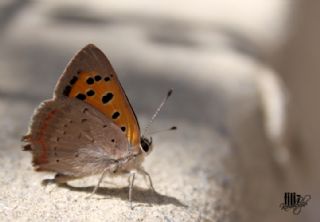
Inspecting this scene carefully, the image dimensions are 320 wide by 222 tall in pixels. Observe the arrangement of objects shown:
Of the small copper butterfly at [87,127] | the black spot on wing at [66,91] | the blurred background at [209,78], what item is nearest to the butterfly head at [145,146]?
the small copper butterfly at [87,127]

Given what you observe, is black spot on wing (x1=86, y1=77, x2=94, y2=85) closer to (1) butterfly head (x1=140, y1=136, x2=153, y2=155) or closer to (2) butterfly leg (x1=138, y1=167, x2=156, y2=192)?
(1) butterfly head (x1=140, y1=136, x2=153, y2=155)

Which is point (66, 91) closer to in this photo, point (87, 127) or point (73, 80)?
point (73, 80)

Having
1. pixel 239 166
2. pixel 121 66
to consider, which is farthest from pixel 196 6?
pixel 239 166

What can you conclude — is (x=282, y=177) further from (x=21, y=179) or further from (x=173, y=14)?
(x=173, y=14)

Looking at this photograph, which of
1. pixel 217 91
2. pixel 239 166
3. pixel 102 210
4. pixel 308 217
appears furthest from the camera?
pixel 308 217

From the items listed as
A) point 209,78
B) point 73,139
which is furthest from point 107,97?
point 209,78

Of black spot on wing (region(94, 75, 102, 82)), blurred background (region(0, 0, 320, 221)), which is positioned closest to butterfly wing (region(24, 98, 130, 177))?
black spot on wing (region(94, 75, 102, 82))
